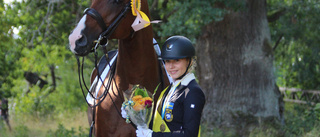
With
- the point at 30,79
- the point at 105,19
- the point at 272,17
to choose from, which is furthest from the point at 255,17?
the point at 30,79

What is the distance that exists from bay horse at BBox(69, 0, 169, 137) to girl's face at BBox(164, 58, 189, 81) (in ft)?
2.39

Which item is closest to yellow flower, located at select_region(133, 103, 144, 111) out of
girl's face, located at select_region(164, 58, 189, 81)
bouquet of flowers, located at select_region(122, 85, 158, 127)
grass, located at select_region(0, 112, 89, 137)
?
bouquet of flowers, located at select_region(122, 85, 158, 127)

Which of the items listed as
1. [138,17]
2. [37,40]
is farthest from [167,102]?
[37,40]

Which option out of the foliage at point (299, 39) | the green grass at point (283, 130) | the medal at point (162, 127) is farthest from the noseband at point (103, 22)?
the foliage at point (299, 39)

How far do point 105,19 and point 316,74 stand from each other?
33.1 ft

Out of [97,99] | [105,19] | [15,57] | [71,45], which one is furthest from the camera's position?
[15,57]

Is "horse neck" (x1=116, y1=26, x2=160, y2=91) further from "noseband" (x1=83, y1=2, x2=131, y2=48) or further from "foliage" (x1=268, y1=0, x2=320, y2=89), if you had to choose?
"foliage" (x1=268, y1=0, x2=320, y2=89)

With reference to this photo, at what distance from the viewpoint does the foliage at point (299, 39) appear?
30.6ft

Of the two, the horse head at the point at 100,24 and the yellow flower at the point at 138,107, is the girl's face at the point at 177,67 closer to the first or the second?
the yellow flower at the point at 138,107

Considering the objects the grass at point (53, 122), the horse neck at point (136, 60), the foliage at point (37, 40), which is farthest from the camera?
the grass at point (53, 122)

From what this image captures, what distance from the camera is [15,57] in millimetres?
7301

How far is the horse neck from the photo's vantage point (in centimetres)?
324

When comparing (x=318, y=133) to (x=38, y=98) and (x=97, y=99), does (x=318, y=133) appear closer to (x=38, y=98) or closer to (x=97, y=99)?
(x=97, y=99)

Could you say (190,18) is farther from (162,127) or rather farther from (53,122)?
(53,122)
